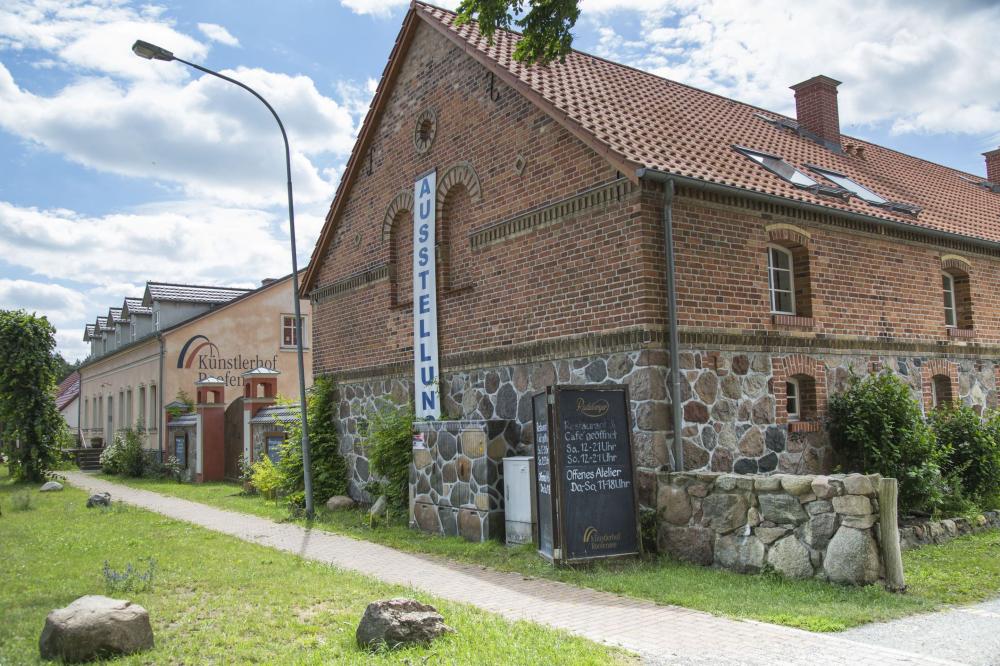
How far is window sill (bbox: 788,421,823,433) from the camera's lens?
1214 cm

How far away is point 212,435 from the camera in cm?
2484

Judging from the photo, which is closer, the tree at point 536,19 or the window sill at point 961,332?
the tree at point 536,19

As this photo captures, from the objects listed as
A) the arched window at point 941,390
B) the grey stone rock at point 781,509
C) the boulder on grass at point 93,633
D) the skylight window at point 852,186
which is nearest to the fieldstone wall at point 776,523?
the grey stone rock at point 781,509

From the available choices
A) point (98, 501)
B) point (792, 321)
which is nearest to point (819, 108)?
point (792, 321)

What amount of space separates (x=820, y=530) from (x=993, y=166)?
20.6 metres

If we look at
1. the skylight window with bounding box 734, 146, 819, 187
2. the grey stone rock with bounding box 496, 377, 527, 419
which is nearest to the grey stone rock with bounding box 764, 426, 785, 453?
the grey stone rock with bounding box 496, 377, 527, 419

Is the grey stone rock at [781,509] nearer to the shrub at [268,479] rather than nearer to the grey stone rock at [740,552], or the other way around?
the grey stone rock at [740,552]

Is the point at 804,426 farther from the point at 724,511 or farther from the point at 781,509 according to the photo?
the point at 781,509

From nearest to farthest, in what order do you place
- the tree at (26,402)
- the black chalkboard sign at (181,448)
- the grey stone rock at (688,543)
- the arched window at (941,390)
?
1. the grey stone rock at (688,543)
2. the arched window at (941,390)
3. the tree at (26,402)
4. the black chalkboard sign at (181,448)

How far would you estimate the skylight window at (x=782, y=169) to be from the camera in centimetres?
1358

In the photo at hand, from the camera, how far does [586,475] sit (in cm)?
1000

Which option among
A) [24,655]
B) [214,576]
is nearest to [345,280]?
[214,576]

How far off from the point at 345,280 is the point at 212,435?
9.54 metres

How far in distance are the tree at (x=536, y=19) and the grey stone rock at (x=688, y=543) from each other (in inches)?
226
